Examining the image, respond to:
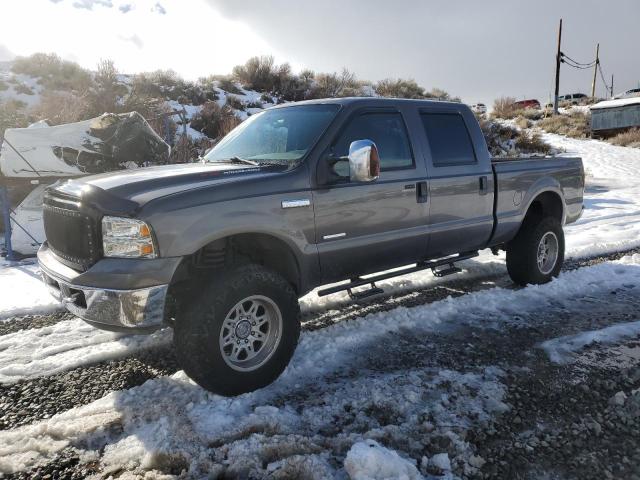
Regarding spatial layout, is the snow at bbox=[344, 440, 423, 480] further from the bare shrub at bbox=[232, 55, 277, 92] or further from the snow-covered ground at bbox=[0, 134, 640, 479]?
the bare shrub at bbox=[232, 55, 277, 92]

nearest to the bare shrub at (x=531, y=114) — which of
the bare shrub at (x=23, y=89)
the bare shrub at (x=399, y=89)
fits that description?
the bare shrub at (x=399, y=89)

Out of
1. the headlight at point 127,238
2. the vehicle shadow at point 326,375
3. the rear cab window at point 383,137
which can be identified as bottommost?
the vehicle shadow at point 326,375

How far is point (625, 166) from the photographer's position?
1845 cm

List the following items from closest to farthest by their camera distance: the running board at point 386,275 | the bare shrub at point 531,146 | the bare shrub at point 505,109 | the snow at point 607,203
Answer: the running board at point 386,275, the snow at point 607,203, the bare shrub at point 531,146, the bare shrub at point 505,109

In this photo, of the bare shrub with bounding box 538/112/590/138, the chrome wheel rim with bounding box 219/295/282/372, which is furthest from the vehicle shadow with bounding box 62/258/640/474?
the bare shrub with bounding box 538/112/590/138

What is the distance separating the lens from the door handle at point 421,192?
4.24m

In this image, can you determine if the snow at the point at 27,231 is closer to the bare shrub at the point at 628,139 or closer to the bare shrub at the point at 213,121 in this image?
the bare shrub at the point at 213,121

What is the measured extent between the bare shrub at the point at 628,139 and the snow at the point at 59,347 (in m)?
25.7

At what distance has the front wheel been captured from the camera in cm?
537

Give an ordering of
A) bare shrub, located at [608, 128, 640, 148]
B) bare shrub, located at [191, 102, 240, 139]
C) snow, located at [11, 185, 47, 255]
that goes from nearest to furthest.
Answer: snow, located at [11, 185, 47, 255], bare shrub, located at [191, 102, 240, 139], bare shrub, located at [608, 128, 640, 148]

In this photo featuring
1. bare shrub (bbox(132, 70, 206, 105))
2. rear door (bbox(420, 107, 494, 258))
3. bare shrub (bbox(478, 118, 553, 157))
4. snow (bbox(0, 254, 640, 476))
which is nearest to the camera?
snow (bbox(0, 254, 640, 476))

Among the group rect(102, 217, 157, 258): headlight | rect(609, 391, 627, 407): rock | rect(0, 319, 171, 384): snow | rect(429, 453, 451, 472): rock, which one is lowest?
rect(609, 391, 627, 407): rock

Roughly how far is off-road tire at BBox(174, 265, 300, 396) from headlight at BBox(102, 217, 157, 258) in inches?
17.4

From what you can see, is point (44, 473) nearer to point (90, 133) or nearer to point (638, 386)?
point (638, 386)
